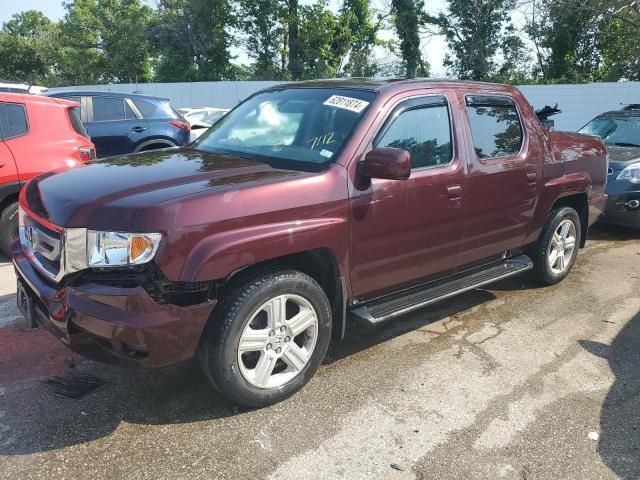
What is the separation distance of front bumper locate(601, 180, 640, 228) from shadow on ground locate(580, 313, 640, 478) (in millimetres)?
3143

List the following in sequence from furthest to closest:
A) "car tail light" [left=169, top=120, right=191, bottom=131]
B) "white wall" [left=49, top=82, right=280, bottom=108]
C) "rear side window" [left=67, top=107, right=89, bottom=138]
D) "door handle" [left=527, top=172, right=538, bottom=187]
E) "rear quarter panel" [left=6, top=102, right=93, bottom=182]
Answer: "white wall" [left=49, top=82, right=280, bottom=108] → "car tail light" [left=169, top=120, right=191, bottom=131] → "rear side window" [left=67, top=107, right=89, bottom=138] → "rear quarter panel" [left=6, top=102, right=93, bottom=182] → "door handle" [left=527, top=172, right=538, bottom=187]

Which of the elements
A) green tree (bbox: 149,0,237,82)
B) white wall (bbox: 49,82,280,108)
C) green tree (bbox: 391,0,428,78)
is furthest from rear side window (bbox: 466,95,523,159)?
green tree (bbox: 149,0,237,82)

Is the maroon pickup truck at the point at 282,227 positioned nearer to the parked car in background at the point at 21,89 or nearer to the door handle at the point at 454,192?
the door handle at the point at 454,192

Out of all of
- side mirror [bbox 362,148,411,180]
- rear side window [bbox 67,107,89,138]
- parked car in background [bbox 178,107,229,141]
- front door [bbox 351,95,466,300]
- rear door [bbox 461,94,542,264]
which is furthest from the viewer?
parked car in background [bbox 178,107,229,141]

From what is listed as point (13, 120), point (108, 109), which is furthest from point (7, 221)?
point (108, 109)

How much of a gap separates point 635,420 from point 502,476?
1061 millimetres

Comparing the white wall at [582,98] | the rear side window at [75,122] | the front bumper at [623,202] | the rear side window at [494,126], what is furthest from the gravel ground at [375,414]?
the white wall at [582,98]

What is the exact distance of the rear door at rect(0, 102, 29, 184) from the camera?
553 cm

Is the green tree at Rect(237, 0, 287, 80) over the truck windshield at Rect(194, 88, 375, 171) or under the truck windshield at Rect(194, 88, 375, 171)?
over

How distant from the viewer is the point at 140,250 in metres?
2.67

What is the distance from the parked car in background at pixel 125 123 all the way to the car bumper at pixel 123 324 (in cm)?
660

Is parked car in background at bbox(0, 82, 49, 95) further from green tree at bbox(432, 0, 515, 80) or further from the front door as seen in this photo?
green tree at bbox(432, 0, 515, 80)

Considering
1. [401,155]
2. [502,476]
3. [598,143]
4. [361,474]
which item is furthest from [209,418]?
[598,143]

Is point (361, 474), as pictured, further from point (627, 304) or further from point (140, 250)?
point (627, 304)
